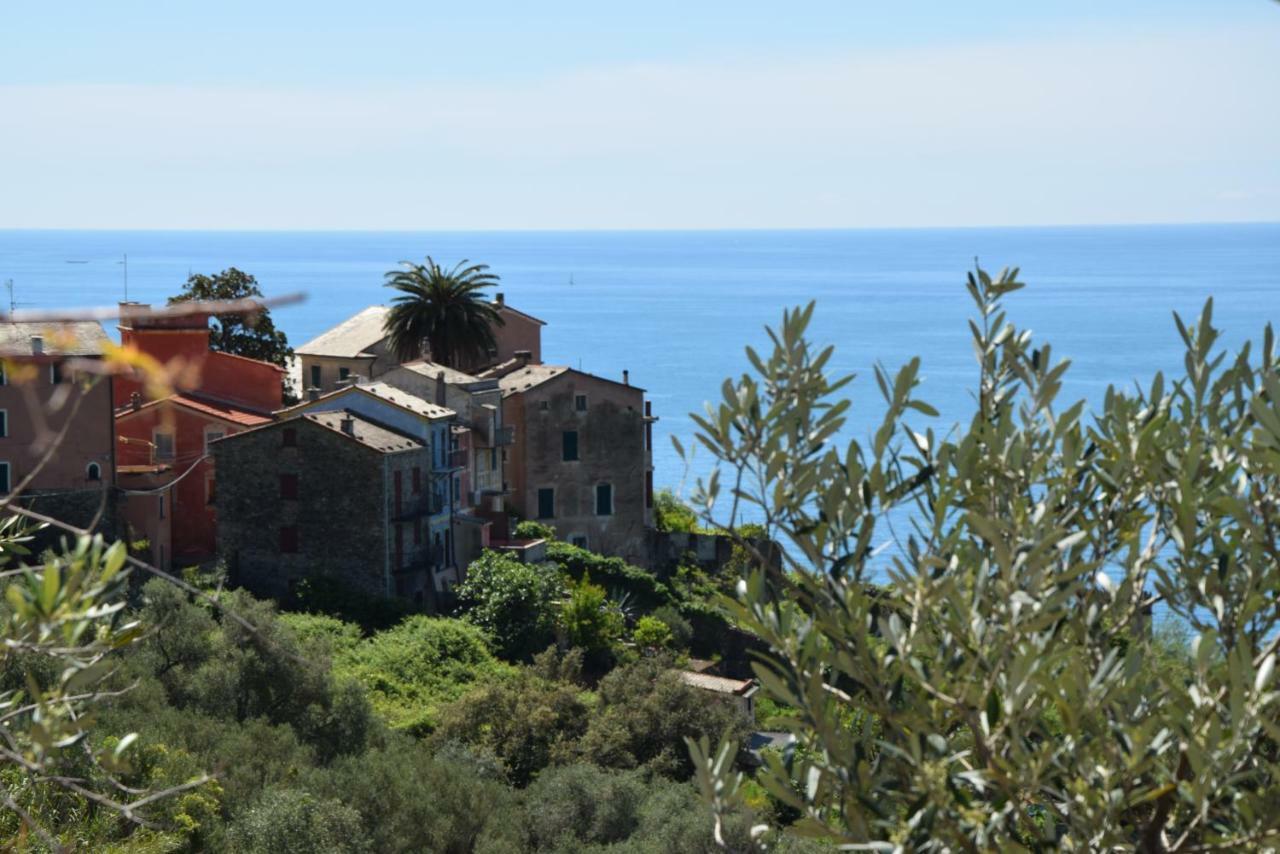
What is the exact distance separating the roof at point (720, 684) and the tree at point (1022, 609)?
33.1 metres

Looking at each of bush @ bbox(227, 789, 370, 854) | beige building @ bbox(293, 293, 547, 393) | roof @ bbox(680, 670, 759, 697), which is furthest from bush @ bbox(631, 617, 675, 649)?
bush @ bbox(227, 789, 370, 854)

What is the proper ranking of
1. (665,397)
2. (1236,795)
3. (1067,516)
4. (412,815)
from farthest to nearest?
1. (665,397)
2. (412,815)
3. (1067,516)
4. (1236,795)

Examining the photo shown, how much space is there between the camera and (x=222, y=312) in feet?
15.9

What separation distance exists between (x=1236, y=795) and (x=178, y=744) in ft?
87.1

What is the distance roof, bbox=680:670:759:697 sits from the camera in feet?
137

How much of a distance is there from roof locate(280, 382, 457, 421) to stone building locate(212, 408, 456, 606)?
4.66 feet

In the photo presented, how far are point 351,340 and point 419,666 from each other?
80.2ft

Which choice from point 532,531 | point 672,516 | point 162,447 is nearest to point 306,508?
point 162,447

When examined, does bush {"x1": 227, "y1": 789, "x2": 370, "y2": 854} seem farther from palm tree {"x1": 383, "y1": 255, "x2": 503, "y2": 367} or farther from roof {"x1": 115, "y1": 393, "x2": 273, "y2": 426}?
palm tree {"x1": 383, "y1": 255, "x2": 503, "y2": 367}

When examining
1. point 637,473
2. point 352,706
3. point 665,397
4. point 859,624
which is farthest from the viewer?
point 665,397

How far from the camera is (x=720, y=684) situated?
141 feet

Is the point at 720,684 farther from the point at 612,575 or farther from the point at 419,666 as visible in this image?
the point at 612,575

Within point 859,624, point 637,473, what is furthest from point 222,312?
point 637,473

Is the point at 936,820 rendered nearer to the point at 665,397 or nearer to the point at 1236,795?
the point at 1236,795
